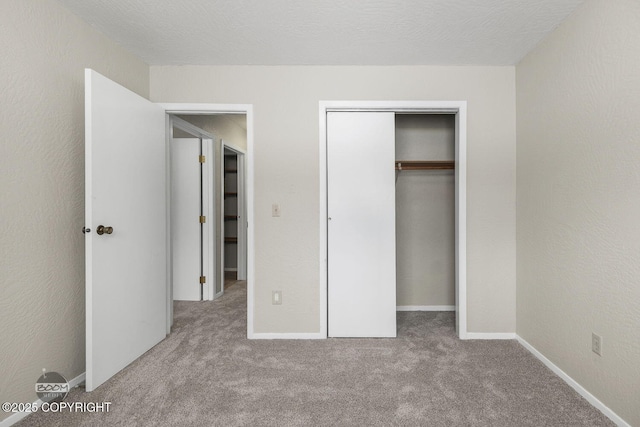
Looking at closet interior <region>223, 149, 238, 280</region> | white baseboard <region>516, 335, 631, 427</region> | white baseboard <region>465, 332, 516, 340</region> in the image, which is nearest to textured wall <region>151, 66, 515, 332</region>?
white baseboard <region>465, 332, 516, 340</region>

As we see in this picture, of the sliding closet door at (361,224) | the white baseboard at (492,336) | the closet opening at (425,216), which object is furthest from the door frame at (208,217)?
the white baseboard at (492,336)

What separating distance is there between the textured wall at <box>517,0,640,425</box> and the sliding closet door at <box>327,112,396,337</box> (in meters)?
1.08

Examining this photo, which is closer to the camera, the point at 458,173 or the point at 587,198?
the point at 587,198

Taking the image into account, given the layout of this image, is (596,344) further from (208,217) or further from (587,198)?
(208,217)

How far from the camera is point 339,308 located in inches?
104

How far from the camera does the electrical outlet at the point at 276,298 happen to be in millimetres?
2611

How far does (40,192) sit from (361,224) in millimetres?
2179

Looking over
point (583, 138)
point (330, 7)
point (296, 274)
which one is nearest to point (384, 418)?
point (296, 274)

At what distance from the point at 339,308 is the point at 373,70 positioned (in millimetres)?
2096

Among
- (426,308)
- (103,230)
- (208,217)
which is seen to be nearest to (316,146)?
(103,230)

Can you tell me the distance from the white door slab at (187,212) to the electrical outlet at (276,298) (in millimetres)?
1460

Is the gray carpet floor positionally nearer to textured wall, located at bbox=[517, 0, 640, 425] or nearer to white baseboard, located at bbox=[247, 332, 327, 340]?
white baseboard, located at bbox=[247, 332, 327, 340]

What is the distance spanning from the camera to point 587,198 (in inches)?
70.4

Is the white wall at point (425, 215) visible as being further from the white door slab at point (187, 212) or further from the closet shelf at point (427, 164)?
the white door slab at point (187, 212)
